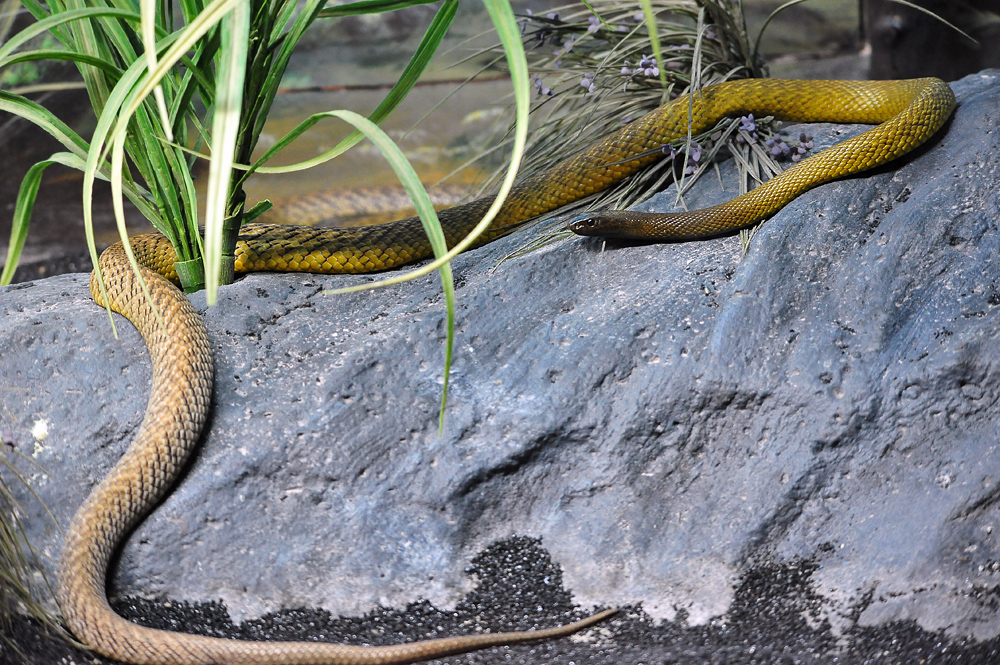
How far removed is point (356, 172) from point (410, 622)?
3570 millimetres

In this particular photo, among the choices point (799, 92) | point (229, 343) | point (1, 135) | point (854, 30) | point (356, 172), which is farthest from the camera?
point (854, 30)

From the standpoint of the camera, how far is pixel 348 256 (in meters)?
1.95

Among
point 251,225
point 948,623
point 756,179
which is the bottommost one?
point 948,623

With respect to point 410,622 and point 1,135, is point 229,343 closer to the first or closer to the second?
point 410,622

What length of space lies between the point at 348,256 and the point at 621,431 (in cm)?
93

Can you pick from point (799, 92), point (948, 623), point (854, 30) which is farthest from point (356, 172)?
point (854, 30)

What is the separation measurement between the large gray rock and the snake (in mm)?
74

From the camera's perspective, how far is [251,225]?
196 centimetres

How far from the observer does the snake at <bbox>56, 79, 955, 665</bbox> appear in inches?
47.6

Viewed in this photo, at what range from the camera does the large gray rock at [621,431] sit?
1.32 meters

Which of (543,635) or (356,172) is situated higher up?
(356,172)

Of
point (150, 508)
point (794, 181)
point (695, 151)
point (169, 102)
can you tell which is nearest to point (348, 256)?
point (169, 102)

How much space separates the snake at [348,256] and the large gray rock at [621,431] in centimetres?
7

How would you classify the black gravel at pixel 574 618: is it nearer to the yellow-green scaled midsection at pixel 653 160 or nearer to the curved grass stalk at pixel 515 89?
the curved grass stalk at pixel 515 89
